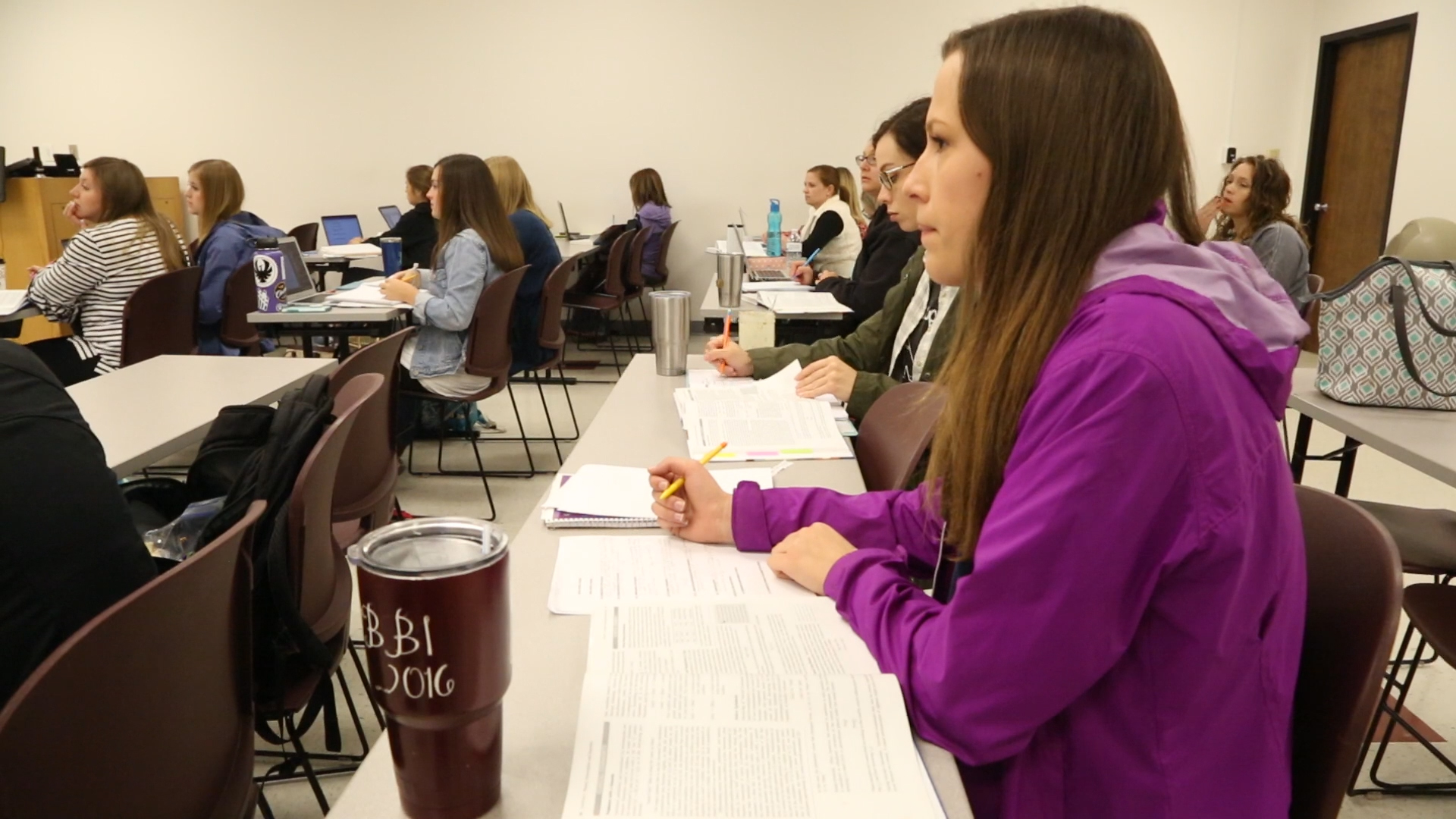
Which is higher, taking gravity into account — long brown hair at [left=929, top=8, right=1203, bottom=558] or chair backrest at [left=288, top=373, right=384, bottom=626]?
long brown hair at [left=929, top=8, right=1203, bottom=558]

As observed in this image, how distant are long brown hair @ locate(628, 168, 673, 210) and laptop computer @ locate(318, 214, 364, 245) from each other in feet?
6.71

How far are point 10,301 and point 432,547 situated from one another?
4.00 meters

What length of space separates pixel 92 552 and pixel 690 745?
2.29 ft

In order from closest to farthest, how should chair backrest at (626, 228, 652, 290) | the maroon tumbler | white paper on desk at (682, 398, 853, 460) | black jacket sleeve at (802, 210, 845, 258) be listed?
the maroon tumbler
white paper on desk at (682, 398, 853, 460)
black jacket sleeve at (802, 210, 845, 258)
chair backrest at (626, 228, 652, 290)

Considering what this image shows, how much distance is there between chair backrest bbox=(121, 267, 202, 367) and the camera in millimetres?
3336

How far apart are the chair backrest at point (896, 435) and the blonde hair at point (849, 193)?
14.7 ft

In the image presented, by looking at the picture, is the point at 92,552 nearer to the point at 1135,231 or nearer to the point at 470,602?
the point at 470,602

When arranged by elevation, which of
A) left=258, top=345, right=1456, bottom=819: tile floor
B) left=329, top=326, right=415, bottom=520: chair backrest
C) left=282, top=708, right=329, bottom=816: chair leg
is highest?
left=329, top=326, right=415, bottom=520: chair backrest

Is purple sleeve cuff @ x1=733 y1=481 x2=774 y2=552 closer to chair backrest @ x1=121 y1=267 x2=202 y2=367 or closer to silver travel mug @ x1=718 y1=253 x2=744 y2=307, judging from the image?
silver travel mug @ x1=718 y1=253 x2=744 y2=307

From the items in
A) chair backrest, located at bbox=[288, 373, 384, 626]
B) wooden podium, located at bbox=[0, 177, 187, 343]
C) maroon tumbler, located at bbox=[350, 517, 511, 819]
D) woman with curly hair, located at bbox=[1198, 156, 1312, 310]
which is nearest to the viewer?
maroon tumbler, located at bbox=[350, 517, 511, 819]

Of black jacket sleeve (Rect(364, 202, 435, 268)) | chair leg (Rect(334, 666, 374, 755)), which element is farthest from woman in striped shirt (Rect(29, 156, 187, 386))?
chair leg (Rect(334, 666, 374, 755))

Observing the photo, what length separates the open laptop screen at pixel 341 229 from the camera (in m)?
7.20

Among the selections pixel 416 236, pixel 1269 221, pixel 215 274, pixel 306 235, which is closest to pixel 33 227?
pixel 306 235

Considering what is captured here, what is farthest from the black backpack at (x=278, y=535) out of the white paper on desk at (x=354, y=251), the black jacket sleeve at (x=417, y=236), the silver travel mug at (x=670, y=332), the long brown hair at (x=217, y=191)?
the white paper on desk at (x=354, y=251)
